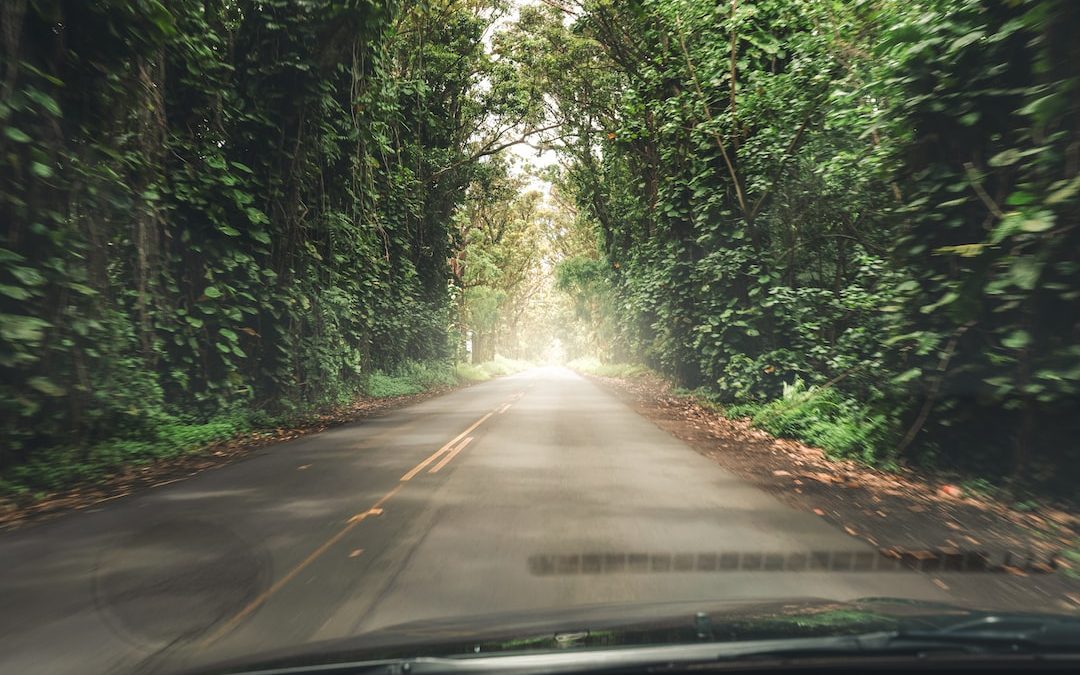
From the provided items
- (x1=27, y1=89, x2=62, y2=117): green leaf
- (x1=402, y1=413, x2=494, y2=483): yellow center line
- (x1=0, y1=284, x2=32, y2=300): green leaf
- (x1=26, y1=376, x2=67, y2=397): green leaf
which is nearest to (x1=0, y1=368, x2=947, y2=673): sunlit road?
(x1=402, y1=413, x2=494, y2=483): yellow center line

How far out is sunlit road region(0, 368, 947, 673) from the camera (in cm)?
410

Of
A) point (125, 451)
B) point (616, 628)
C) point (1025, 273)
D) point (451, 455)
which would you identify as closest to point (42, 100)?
point (125, 451)

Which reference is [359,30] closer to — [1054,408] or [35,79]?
[35,79]

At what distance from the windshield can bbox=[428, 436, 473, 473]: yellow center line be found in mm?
98

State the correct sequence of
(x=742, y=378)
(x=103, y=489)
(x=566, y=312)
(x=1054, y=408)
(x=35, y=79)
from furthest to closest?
(x=566, y=312)
(x=742, y=378)
(x=103, y=489)
(x=35, y=79)
(x=1054, y=408)

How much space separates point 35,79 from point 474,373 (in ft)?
115

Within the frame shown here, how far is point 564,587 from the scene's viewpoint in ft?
15.4

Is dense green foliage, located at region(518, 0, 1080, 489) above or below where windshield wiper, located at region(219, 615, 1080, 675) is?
above

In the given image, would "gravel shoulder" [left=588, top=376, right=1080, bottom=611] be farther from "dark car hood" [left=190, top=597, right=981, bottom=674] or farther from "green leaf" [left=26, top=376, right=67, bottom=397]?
"green leaf" [left=26, top=376, right=67, bottom=397]

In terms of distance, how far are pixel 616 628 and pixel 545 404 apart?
18.2m

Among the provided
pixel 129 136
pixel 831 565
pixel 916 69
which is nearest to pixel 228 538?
pixel 831 565

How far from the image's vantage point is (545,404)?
20.9 metres

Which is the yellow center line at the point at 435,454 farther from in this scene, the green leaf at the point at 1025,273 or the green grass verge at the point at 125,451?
the green leaf at the point at 1025,273

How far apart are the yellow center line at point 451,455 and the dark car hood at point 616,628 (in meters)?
6.34
